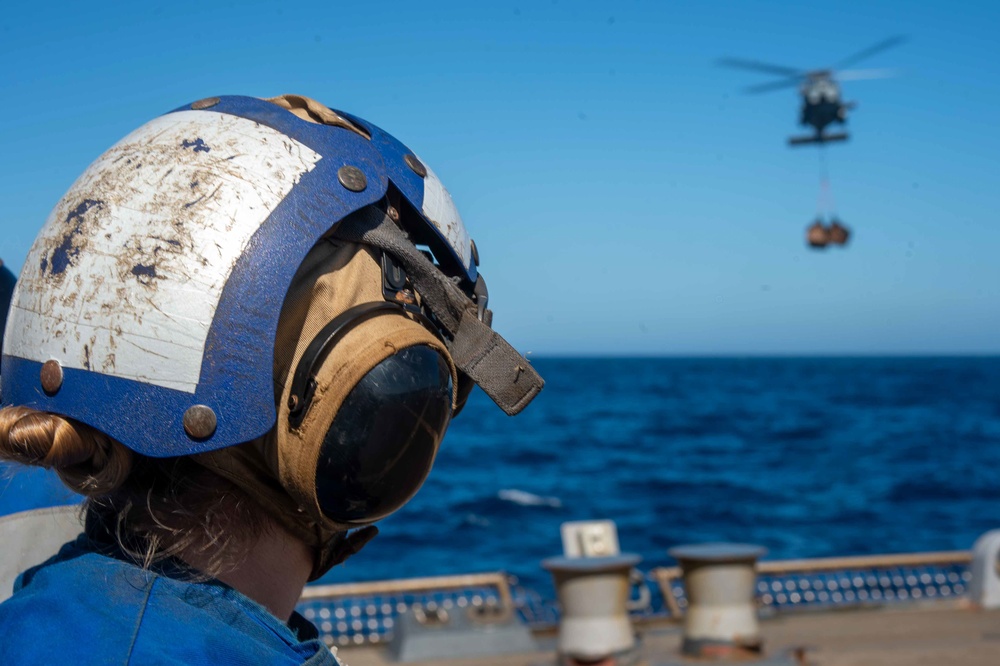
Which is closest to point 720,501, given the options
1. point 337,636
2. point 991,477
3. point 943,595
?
point 991,477

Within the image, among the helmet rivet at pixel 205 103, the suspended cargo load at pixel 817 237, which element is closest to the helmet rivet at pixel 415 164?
the helmet rivet at pixel 205 103

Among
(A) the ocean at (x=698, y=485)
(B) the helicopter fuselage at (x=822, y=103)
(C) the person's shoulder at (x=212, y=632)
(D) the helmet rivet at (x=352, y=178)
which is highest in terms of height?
(B) the helicopter fuselage at (x=822, y=103)

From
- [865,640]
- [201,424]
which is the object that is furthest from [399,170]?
[865,640]

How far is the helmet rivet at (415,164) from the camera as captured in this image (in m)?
1.85

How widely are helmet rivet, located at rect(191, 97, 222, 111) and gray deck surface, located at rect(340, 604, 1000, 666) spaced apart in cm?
611

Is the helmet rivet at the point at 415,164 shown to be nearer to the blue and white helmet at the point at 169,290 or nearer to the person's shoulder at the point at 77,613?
the blue and white helmet at the point at 169,290

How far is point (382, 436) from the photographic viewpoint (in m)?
1.61

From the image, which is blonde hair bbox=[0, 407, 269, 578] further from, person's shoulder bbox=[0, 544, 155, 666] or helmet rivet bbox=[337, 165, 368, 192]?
helmet rivet bbox=[337, 165, 368, 192]

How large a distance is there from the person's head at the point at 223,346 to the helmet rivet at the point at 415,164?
0.15 metres

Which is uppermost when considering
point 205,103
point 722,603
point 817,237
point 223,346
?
point 817,237

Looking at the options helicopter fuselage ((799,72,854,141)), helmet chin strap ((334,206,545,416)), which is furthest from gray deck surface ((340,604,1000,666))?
helicopter fuselage ((799,72,854,141))

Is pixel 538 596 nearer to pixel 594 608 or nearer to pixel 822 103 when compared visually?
pixel 594 608

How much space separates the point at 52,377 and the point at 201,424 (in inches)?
9.5

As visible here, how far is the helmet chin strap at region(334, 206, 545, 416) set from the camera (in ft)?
5.72
